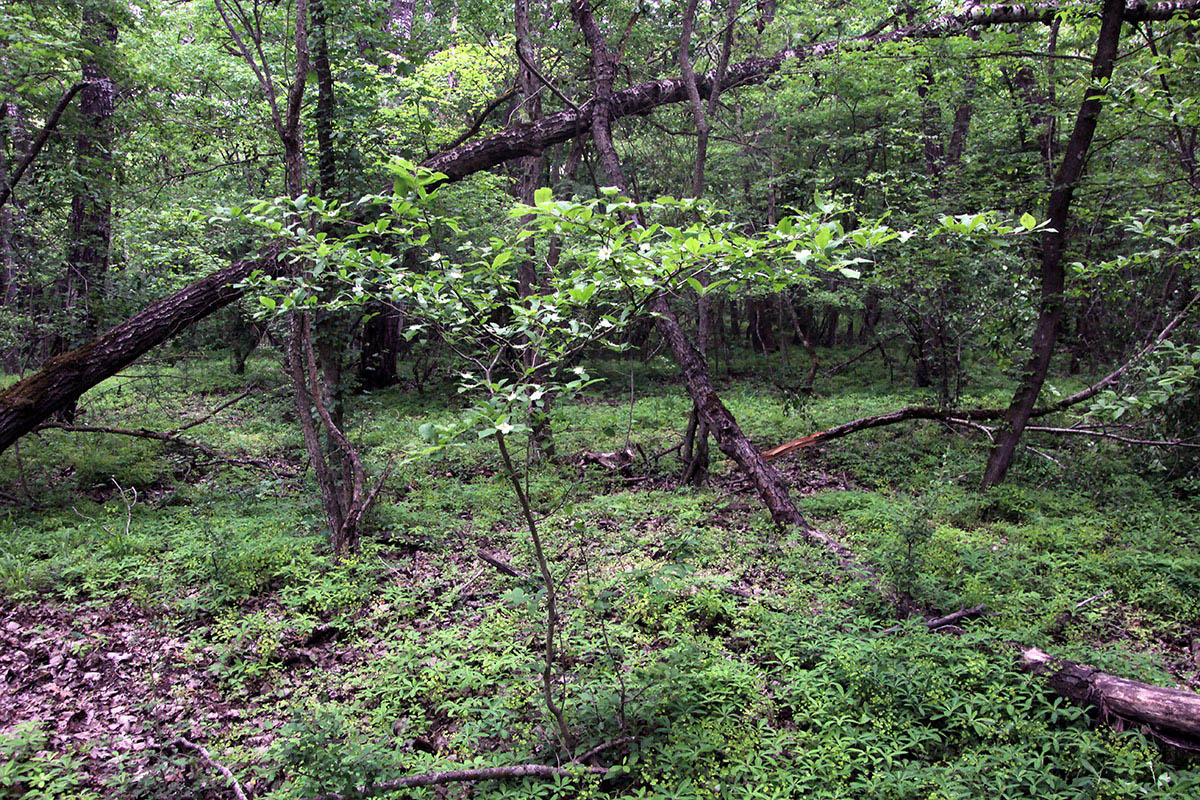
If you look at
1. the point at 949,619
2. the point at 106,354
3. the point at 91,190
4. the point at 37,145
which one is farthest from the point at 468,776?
the point at 91,190

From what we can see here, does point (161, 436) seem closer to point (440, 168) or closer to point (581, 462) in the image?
point (440, 168)

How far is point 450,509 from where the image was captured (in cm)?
662

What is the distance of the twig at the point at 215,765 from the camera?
112 inches

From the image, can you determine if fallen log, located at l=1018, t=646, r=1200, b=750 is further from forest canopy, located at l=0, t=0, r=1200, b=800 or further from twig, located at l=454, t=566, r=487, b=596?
twig, located at l=454, t=566, r=487, b=596

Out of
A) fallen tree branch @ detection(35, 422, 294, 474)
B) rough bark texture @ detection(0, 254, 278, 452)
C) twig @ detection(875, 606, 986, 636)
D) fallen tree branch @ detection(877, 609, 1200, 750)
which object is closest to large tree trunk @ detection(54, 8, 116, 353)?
fallen tree branch @ detection(35, 422, 294, 474)

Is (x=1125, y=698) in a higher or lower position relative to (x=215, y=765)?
higher

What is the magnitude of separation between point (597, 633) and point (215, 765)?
6.91 feet

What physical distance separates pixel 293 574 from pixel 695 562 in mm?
3149

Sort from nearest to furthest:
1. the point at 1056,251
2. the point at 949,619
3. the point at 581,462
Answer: the point at 949,619 → the point at 1056,251 → the point at 581,462

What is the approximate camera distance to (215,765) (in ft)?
9.78

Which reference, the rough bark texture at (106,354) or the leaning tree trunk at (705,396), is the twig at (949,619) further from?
the rough bark texture at (106,354)

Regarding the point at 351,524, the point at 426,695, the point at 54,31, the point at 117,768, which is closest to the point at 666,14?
the point at 54,31

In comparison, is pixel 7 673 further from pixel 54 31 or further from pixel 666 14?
pixel 666 14

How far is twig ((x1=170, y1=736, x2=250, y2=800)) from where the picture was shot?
9.34 feet
